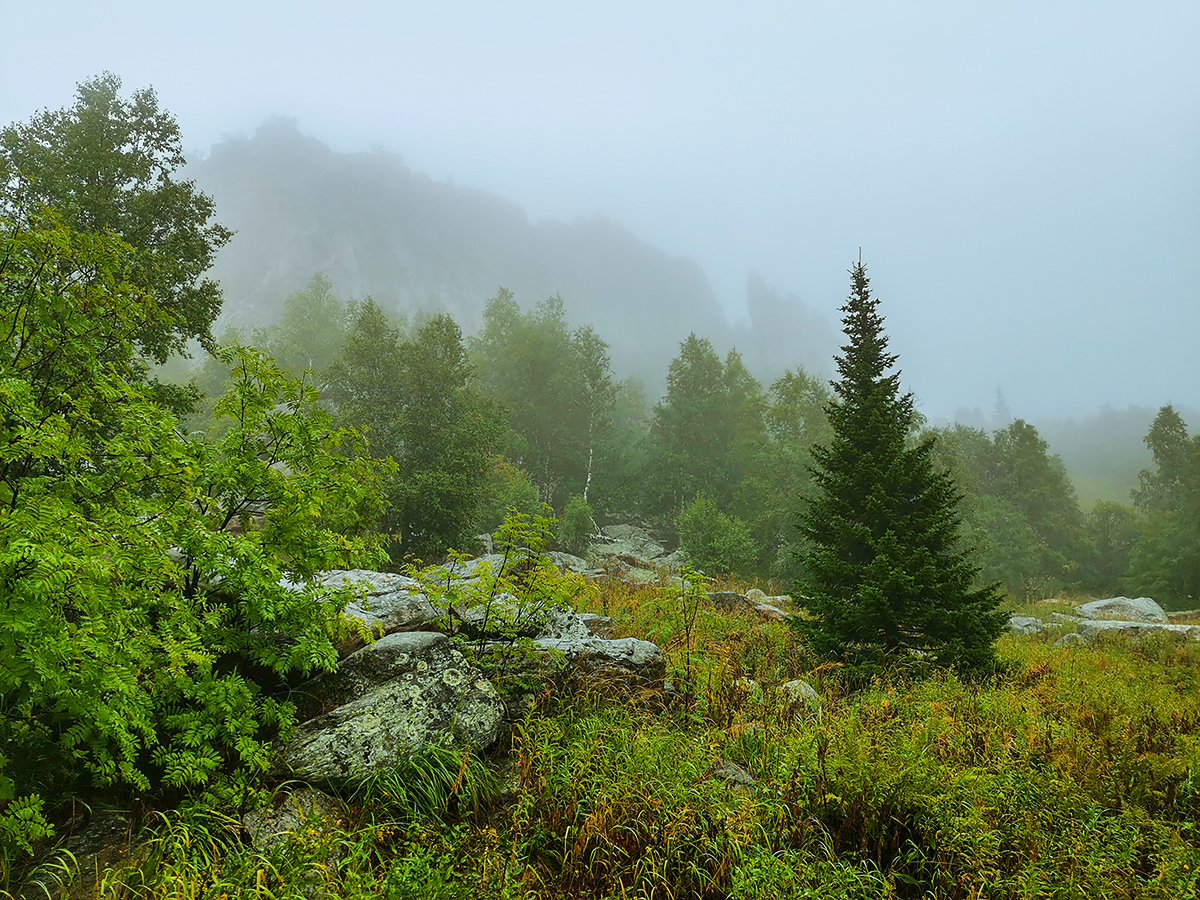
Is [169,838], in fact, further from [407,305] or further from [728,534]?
[407,305]

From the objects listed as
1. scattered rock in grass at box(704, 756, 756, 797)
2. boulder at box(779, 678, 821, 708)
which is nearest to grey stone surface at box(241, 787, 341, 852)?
scattered rock in grass at box(704, 756, 756, 797)

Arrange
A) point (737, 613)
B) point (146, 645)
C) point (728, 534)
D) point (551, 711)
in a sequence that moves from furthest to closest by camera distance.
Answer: point (728, 534) < point (737, 613) < point (551, 711) < point (146, 645)

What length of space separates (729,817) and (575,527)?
24967 millimetres

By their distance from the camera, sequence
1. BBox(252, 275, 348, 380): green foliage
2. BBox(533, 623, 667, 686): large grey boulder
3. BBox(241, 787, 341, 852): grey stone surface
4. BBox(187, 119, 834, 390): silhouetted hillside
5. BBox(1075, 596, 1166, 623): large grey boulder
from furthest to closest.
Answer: BBox(187, 119, 834, 390): silhouetted hillside < BBox(252, 275, 348, 380): green foliage < BBox(1075, 596, 1166, 623): large grey boulder < BBox(533, 623, 667, 686): large grey boulder < BBox(241, 787, 341, 852): grey stone surface

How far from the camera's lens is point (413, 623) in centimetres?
639

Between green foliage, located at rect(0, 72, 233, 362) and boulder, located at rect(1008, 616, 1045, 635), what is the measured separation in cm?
2450


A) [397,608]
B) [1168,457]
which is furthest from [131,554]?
[1168,457]

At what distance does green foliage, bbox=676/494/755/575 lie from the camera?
2342cm

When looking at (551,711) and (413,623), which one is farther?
(413,623)

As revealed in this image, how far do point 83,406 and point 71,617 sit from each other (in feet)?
5.41

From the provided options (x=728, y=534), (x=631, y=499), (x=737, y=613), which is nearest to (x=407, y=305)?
(x=631, y=499)

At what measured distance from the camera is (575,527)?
28.4m

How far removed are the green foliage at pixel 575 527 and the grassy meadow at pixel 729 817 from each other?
22.2 metres

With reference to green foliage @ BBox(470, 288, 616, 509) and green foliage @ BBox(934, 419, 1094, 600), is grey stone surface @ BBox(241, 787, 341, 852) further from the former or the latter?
green foliage @ BBox(470, 288, 616, 509)
